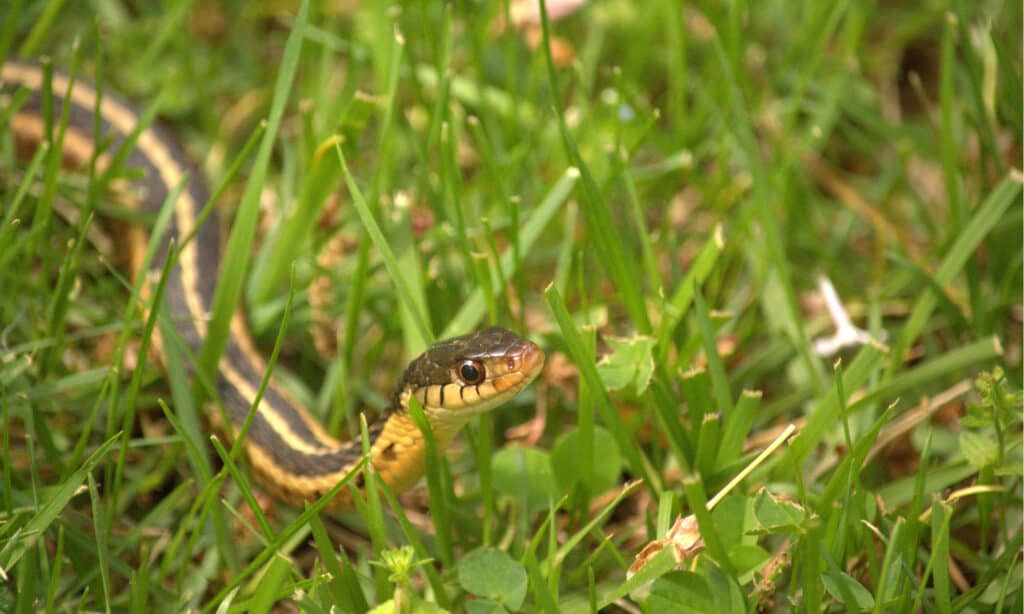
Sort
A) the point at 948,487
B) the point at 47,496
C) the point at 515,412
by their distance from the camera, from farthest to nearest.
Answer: the point at 515,412 < the point at 948,487 < the point at 47,496

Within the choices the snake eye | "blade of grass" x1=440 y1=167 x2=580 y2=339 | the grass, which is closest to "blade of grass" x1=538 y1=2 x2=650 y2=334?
the grass

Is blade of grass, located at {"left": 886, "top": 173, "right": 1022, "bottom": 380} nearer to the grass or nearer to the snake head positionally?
the grass

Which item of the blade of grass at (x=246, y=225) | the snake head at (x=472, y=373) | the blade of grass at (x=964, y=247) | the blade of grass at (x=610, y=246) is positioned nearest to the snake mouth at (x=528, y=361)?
the snake head at (x=472, y=373)

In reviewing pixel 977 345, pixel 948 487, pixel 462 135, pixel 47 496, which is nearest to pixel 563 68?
pixel 462 135

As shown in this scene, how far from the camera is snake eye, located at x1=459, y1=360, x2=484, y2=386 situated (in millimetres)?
1482

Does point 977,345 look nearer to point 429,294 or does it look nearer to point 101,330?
point 429,294

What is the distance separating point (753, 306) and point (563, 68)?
2.69 ft

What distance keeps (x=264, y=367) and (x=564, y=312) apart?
75 cm

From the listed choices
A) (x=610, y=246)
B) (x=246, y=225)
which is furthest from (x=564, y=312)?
(x=246, y=225)

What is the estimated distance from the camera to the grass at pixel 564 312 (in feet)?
4.72

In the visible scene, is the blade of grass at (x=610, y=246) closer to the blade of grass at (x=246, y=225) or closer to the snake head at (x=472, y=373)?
the snake head at (x=472, y=373)

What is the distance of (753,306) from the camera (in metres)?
2.00

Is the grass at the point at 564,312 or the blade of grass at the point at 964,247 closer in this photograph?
the grass at the point at 564,312

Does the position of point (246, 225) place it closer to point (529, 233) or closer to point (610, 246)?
point (529, 233)
